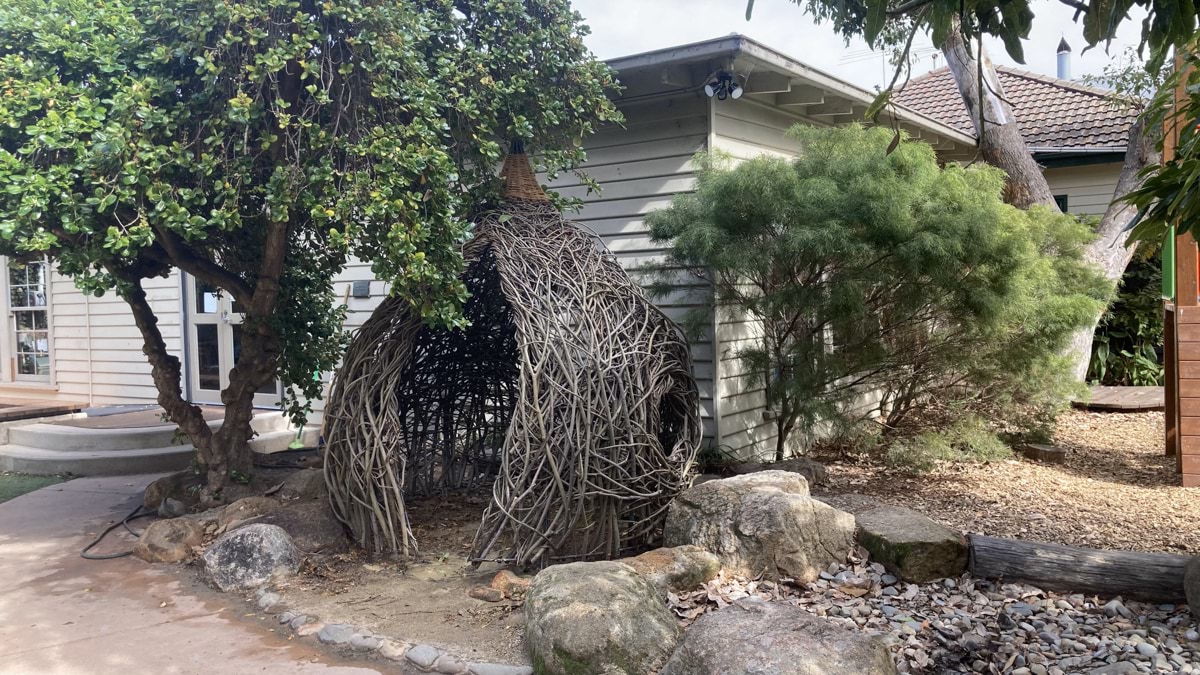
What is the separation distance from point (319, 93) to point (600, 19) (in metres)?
2.86

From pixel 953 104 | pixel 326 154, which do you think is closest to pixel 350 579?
pixel 326 154

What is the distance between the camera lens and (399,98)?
5.41 m

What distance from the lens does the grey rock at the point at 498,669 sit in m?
3.65

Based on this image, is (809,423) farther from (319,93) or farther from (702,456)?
(319,93)

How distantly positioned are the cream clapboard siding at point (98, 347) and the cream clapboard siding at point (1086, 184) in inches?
560

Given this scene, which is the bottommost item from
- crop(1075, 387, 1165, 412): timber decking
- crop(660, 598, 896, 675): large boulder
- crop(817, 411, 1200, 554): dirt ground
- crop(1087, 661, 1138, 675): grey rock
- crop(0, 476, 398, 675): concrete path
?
crop(0, 476, 398, 675): concrete path

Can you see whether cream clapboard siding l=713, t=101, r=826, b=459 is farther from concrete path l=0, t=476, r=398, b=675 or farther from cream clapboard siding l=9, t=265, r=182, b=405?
cream clapboard siding l=9, t=265, r=182, b=405

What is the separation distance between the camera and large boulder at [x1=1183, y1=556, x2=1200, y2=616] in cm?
383

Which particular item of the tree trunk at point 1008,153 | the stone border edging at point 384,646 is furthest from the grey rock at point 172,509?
the tree trunk at point 1008,153

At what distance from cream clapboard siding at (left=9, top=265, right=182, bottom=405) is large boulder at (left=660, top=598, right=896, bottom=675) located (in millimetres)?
10046

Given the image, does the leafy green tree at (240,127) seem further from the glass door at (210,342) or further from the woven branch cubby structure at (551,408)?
the glass door at (210,342)

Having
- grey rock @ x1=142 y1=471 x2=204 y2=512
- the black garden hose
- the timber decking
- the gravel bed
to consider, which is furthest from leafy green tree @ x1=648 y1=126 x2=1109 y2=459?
the black garden hose

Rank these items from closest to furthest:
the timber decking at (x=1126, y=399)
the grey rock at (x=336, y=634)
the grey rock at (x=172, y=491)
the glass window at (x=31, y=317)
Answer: the grey rock at (x=336, y=634) → the grey rock at (x=172, y=491) → the timber decking at (x=1126, y=399) → the glass window at (x=31, y=317)

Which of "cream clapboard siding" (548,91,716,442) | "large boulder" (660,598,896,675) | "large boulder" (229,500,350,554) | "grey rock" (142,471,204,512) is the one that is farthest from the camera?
"cream clapboard siding" (548,91,716,442)
